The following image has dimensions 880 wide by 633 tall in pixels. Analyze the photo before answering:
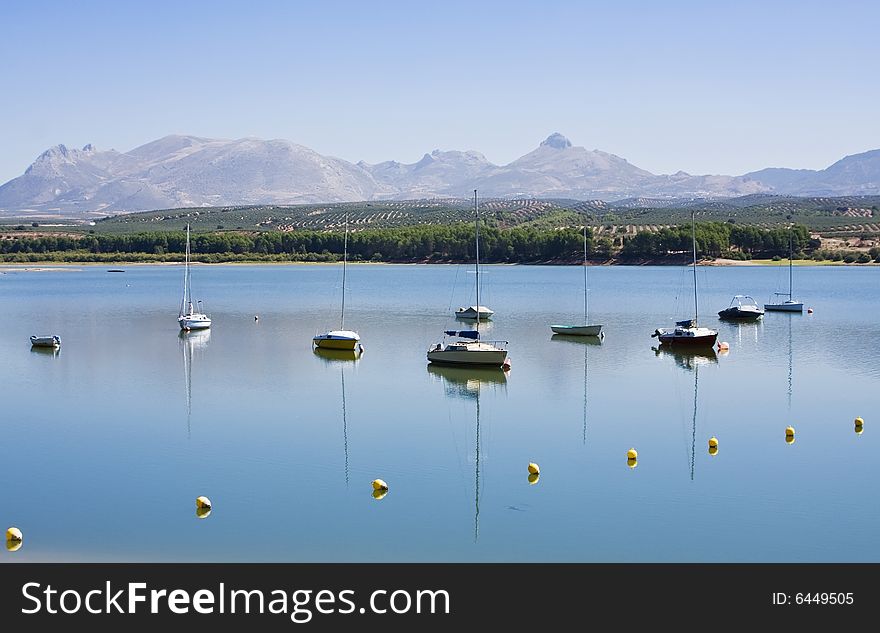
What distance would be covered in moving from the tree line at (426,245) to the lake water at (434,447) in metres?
69.4

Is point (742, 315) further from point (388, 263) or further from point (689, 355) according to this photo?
point (388, 263)

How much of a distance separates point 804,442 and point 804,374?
12941 mm

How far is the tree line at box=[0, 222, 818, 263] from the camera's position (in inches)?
5002

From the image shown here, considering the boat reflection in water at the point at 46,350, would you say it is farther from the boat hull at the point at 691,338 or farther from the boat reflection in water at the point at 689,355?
the boat hull at the point at 691,338

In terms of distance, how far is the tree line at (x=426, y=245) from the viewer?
127 metres

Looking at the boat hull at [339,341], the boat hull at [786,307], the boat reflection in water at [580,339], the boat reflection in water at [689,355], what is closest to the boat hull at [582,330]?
the boat reflection in water at [580,339]

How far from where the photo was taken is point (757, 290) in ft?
295

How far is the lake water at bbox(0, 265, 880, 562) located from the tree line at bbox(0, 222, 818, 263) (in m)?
69.4

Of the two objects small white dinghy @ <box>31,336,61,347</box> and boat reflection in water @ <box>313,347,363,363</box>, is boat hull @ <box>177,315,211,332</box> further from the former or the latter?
boat reflection in water @ <box>313,347,363,363</box>

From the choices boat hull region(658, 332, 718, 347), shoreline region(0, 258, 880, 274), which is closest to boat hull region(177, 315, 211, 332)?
boat hull region(658, 332, 718, 347)
